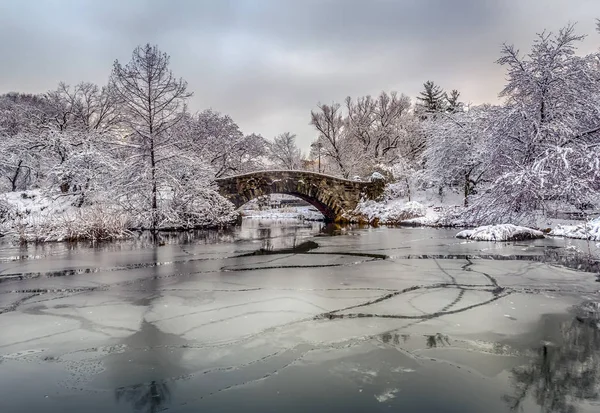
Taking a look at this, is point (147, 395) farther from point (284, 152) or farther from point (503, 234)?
point (284, 152)

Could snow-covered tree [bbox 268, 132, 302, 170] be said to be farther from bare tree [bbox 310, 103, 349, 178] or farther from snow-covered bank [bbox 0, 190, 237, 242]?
snow-covered bank [bbox 0, 190, 237, 242]

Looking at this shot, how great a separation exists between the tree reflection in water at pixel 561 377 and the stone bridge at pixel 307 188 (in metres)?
18.5

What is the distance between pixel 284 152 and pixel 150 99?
4354 cm

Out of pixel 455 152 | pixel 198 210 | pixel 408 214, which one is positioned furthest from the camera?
pixel 455 152

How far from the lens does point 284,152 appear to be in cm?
6134

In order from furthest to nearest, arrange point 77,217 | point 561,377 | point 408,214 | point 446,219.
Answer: point 408,214 → point 446,219 → point 77,217 → point 561,377

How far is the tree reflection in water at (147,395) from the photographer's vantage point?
8.11 feet

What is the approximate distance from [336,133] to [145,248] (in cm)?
3162

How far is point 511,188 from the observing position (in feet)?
46.0

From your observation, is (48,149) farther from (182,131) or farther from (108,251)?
(108,251)

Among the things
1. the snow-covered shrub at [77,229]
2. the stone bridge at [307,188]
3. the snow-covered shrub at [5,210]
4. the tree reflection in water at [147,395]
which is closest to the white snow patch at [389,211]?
the stone bridge at [307,188]

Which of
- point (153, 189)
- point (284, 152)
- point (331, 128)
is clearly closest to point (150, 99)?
point (153, 189)

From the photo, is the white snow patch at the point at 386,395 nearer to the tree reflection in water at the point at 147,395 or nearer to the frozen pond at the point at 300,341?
the frozen pond at the point at 300,341

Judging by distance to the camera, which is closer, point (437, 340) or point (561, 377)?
point (561, 377)
